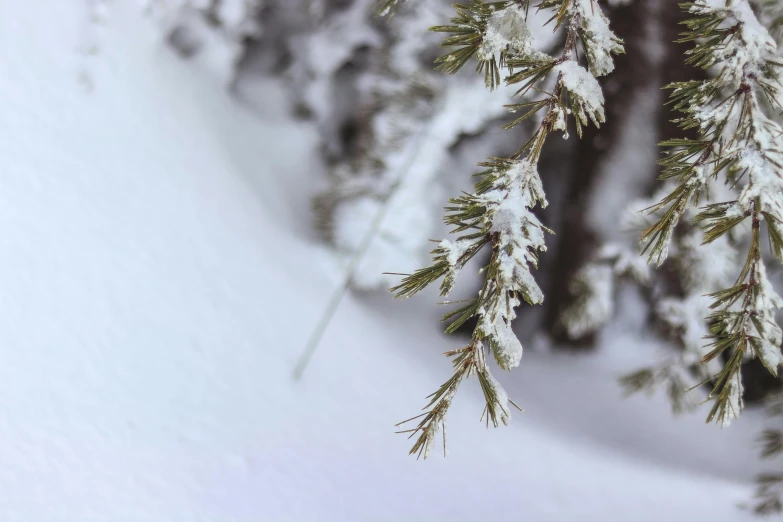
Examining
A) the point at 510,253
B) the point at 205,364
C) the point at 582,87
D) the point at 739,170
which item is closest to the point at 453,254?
the point at 510,253

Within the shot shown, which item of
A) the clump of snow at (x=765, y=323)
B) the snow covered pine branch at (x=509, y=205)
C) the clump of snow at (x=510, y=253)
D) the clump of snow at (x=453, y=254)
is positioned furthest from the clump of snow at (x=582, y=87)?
the clump of snow at (x=765, y=323)

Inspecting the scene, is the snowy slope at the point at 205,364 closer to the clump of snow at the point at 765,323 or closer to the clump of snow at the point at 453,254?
the clump of snow at the point at 453,254

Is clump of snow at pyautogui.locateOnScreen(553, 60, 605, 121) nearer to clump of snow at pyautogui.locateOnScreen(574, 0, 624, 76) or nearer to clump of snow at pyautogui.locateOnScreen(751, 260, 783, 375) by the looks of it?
clump of snow at pyautogui.locateOnScreen(574, 0, 624, 76)

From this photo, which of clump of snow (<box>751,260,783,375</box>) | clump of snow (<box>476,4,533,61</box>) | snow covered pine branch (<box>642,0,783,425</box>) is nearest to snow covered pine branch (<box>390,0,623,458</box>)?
clump of snow (<box>476,4,533,61</box>)

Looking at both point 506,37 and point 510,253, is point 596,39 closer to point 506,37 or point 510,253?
point 506,37

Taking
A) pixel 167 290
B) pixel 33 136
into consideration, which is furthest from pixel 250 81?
pixel 167 290

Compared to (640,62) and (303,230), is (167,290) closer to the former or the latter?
(303,230)

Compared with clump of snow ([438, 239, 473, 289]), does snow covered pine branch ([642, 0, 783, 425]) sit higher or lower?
higher

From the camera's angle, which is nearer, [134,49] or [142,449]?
[142,449]
